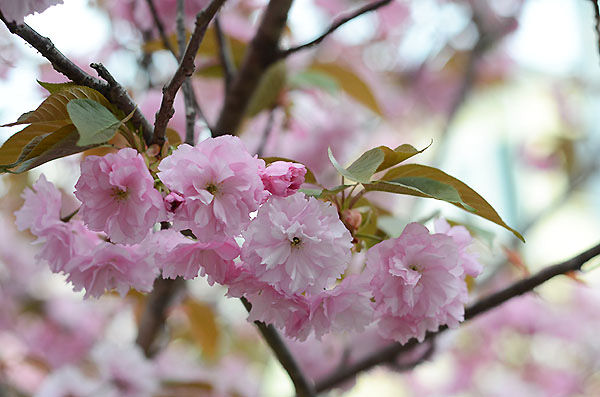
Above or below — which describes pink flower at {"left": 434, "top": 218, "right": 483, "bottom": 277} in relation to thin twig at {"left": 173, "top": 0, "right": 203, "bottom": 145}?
below

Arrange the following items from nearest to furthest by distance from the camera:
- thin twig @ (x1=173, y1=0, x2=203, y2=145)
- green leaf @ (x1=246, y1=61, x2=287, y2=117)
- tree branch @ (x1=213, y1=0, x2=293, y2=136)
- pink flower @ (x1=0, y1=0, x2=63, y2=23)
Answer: pink flower @ (x1=0, y1=0, x2=63, y2=23), thin twig @ (x1=173, y1=0, x2=203, y2=145), tree branch @ (x1=213, y1=0, x2=293, y2=136), green leaf @ (x1=246, y1=61, x2=287, y2=117)

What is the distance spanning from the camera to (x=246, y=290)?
0.49 m

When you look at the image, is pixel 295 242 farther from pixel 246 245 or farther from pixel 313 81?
pixel 313 81

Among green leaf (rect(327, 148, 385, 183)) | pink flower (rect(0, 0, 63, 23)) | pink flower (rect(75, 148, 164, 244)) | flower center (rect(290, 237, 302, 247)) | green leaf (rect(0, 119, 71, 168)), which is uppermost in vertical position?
pink flower (rect(0, 0, 63, 23))

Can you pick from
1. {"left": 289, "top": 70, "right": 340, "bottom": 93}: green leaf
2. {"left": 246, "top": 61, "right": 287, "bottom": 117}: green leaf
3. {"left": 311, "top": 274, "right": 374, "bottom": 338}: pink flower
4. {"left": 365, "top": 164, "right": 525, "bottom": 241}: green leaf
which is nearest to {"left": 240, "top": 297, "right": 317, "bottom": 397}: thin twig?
{"left": 311, "top": 274, "right": 374, "bottom": 338}: pink flower

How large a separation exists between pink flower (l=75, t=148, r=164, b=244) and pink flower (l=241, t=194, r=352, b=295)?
0.26ft

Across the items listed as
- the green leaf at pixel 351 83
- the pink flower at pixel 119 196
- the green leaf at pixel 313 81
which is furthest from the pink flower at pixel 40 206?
the green leaf at pixel 351 83

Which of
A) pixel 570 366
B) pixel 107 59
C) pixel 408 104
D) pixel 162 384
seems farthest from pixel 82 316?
pixel 570 366

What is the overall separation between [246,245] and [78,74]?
0.19 metres

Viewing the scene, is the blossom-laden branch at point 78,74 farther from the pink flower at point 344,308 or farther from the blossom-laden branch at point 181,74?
the pink flower at point 344,308

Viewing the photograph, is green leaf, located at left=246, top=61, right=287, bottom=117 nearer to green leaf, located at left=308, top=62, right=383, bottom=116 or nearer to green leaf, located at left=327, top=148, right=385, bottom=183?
green leaf, located at left=308, top=62, right=383, bottom=116

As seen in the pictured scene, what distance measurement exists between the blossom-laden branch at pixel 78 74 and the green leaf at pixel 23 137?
4 centimetres

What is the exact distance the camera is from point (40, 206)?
0.56m

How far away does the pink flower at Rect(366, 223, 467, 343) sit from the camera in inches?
19.9
